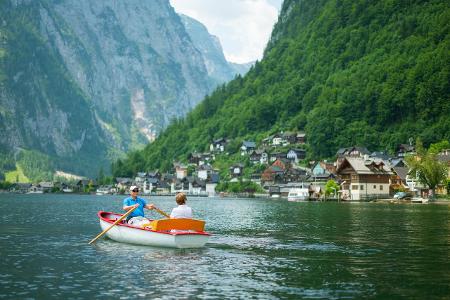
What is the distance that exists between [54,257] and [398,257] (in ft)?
66.7

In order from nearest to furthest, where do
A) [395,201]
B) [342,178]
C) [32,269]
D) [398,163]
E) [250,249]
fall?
[32,269] → [250,249] → [395,201] → [342,178] → [398,163]

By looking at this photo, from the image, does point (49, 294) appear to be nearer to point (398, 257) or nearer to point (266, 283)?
point (266, 283)

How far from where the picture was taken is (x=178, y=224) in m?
39.5

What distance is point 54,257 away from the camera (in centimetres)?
3541

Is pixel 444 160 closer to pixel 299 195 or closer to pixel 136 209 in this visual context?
pixel 299 195

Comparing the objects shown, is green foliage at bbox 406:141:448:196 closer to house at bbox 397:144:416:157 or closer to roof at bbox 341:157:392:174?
roof at bbox 341:157:392:174

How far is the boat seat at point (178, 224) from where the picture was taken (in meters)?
39.3

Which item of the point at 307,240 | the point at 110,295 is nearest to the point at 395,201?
the point at 307,240

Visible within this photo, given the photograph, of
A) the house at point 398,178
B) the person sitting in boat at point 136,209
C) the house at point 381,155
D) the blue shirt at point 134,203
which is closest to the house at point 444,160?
the house at point 398,178

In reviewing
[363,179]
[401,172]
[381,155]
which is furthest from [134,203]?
[381,155]

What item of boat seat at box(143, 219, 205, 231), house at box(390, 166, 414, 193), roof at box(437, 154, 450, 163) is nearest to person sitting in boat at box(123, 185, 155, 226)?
boat seat at box(143, 219, 205, 231)

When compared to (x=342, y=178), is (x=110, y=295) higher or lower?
lower

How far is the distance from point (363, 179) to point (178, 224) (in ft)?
432

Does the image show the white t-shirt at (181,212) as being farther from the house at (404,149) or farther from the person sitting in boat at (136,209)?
the house at (404,149)
